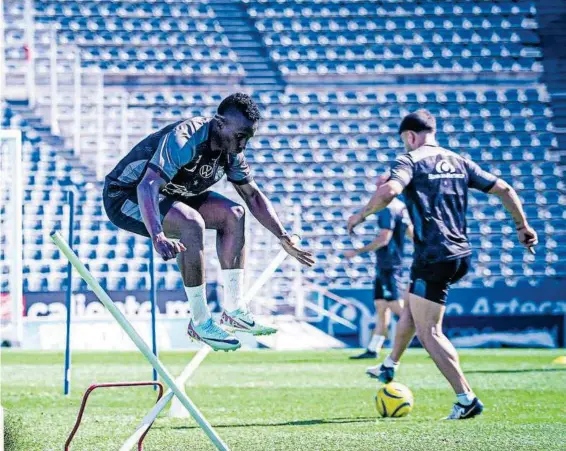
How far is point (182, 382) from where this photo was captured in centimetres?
602

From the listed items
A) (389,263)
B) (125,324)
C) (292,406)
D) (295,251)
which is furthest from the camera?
(389,263)

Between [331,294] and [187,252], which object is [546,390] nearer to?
[187,252]

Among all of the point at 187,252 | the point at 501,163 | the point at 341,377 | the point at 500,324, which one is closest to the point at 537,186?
the point at 501,163

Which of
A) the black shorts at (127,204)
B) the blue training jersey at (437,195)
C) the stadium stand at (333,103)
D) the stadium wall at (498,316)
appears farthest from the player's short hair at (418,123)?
the stadium stand at (333,103)

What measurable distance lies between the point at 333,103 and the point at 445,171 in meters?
15.6

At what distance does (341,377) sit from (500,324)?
25.7 feet

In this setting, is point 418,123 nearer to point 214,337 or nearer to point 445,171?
point 445,171

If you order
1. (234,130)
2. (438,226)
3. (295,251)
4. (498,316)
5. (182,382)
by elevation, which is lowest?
(498,316)

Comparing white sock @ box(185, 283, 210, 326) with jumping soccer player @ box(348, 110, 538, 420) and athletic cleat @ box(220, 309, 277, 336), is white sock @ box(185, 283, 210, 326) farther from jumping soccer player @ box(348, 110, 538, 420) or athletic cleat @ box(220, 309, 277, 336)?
jumping soccer player @ box(348, 110, 538, 420)

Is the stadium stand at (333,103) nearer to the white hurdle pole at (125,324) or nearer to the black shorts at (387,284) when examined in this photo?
the black shorts at (387,284)

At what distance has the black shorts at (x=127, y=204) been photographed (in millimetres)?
6254

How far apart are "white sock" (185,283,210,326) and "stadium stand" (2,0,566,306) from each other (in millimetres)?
14301

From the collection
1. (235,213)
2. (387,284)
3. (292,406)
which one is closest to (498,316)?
(387,284)

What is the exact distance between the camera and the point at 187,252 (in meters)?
5.91
